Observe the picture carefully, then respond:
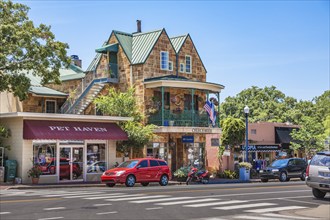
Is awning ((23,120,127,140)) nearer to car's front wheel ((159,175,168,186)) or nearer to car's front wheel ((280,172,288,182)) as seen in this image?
car's front wheel ((159,175,168,186))

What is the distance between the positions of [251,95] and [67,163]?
192 feet

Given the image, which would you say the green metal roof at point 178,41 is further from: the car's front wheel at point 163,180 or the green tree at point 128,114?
the car's front wheel at point 163,180

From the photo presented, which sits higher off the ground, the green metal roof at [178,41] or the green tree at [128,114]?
the green metal roof at [178,41]

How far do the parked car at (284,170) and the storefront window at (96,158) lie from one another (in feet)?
36.2

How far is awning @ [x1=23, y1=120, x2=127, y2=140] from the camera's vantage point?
30.8m

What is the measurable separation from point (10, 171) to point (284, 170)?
18109 millimetres

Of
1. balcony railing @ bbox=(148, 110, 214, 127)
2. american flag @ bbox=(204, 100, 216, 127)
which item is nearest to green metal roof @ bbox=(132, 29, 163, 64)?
balcony railing @ bbox=(148, 110, 214, 127)

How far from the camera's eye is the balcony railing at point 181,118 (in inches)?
1548

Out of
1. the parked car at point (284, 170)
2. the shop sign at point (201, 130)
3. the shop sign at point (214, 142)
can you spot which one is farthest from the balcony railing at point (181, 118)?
the parked car at point (284, 170)

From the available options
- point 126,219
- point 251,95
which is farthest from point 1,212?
point 251,95

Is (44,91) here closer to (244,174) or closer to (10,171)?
(10,171)

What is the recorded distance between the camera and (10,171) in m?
30.4

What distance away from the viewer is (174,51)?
4297 cm

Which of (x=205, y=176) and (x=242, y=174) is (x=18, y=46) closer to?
(x=205, y=176)
